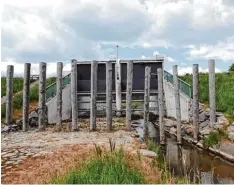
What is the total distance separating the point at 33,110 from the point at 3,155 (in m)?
7.63

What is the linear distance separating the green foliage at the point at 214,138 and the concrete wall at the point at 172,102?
5.29 metres

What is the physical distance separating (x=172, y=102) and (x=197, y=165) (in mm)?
10072

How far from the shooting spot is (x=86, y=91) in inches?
934

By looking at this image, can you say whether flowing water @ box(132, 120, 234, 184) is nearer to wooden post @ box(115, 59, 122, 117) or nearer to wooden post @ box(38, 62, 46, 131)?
wooden post @ box(38, 62, 46, 131)

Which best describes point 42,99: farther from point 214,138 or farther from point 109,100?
point 214,138

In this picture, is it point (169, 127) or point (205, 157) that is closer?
point (205, 157)

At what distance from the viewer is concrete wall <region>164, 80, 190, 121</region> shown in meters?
18.9

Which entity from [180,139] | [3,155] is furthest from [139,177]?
[180,139]

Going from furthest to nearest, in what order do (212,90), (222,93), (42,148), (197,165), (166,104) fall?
(166,104)
(222,93)
(212,90)
(197,165)
(42,148)

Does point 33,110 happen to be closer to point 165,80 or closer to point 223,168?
point 165,80

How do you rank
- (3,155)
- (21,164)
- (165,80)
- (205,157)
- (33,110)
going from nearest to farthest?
(21,164) → (3,155) → (205,157) → (33,110) → (165,80)

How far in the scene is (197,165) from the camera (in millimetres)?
11570

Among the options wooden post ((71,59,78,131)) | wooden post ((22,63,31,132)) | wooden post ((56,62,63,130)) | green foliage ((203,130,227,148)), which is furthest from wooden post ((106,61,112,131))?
green foliage ((203,130,227,148))

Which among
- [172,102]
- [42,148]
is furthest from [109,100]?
[172,102]
